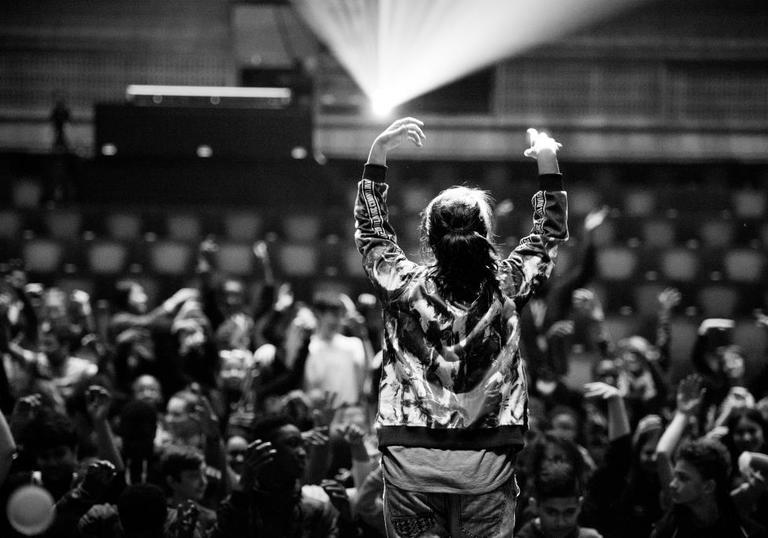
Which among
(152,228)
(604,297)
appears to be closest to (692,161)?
(604,297)

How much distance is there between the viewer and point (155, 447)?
3158mm

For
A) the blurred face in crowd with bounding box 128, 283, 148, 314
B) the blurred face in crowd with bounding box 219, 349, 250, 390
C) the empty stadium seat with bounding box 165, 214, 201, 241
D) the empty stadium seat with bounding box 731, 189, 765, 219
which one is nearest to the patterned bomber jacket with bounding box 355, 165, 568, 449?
the blurred face in crowd with bounding box 219, 349, 250, 390

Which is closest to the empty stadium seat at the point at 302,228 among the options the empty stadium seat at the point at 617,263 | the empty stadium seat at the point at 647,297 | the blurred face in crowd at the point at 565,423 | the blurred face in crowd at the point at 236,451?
the empty stadium seat at the point at 617,263

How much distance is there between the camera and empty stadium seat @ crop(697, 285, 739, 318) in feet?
22.0

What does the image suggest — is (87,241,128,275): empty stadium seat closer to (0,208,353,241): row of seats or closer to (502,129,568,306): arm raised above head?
(0,208,353,241): row of seats

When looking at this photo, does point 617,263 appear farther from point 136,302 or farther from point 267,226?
point 136,302

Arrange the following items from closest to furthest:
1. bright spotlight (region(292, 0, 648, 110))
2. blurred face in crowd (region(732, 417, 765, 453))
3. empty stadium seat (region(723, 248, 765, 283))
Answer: blurred face in crowd (region(732, 417, 765, 453)) < bright spotlight (region(292, 0, 648, 110)) < empty stadium seat (region(723, 248, 765, 283))

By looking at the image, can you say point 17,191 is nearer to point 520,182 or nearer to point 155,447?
point 520,182

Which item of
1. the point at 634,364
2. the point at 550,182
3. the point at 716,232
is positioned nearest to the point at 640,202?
the point at 716,232

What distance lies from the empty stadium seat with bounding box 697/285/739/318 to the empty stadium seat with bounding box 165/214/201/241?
11.4ft

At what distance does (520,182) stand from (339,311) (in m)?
3.61

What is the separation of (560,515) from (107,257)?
5.07 meters

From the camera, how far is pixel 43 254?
695 centimetres

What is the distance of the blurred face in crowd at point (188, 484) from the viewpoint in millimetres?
2832
